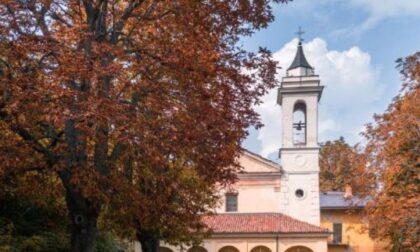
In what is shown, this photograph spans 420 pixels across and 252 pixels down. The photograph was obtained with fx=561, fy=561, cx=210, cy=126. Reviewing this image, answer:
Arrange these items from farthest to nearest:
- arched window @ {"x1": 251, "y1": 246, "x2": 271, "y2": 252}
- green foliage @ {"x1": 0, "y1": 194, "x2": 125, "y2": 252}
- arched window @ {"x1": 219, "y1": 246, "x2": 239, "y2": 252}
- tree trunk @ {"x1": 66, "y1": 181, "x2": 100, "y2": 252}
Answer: arched window @ {"x1": 219, "y1": 246, "x2": 239, "y2": 252}
arched window @ {"x1": 251, "y1": 246, "x2": 271, "y2": 252}
green foliage @ {"x1": 0, "y1": 194, "x2": 125, "y2": 252}
tree trunk @ {"x1": 66, "y1": 181, "x2": 100, "y2": 252}

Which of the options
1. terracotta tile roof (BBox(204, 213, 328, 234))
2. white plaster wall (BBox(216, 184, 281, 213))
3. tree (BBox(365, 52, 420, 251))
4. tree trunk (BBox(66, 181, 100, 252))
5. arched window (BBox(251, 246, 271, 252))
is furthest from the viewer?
white plaster wall (BBox(216, 184, 281, 213))

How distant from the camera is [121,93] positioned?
1045 cm

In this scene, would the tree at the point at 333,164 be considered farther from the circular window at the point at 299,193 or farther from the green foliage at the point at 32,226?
the green foliage at the point at 32,226

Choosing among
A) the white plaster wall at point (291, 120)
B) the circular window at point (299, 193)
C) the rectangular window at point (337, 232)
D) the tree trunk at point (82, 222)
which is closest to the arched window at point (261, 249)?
the circular window at point (299, 193)

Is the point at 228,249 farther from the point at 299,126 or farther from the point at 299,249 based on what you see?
the point at 299,126

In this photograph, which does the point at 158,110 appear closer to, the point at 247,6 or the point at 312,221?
the point at 247,6

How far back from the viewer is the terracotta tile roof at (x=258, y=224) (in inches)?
1277

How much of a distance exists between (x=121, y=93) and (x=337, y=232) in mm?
30883

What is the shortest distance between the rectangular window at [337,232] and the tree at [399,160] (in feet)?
62.1

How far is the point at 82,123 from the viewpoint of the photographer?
819cm

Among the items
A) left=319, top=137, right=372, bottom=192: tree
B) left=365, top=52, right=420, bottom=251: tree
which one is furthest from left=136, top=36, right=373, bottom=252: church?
left=365, top=52, right=420, bottom=251: tree

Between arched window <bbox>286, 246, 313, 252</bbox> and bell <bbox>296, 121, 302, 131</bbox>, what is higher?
bell <bbox>296, 121, 302, 131</bbox>

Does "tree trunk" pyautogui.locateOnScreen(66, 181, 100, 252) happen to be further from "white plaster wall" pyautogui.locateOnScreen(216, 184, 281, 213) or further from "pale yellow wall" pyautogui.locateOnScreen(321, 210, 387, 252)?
"pale yellow wall" pyautogui.locateOnScreen(321, 210, 387, 252)

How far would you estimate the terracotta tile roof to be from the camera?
3244 cm
